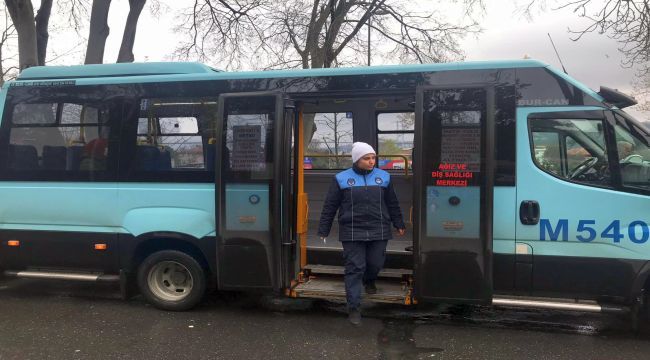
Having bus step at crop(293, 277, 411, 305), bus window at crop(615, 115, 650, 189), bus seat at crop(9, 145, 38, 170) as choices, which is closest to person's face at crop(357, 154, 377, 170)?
bus step at crop(293, 277, 411, 305)

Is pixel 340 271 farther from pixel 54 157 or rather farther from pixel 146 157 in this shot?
pixel 54 157

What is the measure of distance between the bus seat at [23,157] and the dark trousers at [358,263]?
11.5ft

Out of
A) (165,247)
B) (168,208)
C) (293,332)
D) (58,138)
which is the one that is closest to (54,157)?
(58,138)

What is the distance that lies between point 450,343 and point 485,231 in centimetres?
104

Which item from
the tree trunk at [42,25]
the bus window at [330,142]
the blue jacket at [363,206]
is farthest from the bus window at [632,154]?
the tree trunk at [42,25]

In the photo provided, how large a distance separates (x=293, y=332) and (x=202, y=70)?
→ 9.27ft

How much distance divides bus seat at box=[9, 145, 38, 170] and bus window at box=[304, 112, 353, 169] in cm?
338

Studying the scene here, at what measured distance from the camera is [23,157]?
18.2 feet

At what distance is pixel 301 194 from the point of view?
5.26m

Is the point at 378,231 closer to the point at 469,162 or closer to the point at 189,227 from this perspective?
the point at 469,162

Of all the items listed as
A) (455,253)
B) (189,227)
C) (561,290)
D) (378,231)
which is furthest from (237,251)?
(561,290)

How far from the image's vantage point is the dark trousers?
15.5 feet

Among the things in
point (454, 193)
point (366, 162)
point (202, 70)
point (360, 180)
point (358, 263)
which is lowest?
point (358, 263)

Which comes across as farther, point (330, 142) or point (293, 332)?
point (330, 142)
